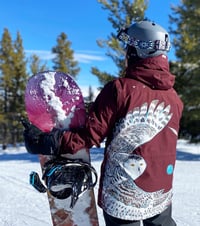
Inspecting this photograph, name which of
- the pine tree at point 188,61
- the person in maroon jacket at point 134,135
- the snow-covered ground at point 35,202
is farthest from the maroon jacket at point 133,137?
the pine tree at point 188,61

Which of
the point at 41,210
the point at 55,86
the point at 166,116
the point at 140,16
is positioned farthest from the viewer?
the point at 140,16

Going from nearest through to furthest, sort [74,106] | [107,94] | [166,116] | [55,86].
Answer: [107,94] → [166,116] → [74,106] → [55,86]

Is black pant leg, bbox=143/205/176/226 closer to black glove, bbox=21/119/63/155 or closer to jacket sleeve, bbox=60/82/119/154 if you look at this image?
jacket sleeve, bbox=60/82/119/154

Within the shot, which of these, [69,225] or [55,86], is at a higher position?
[55,86]

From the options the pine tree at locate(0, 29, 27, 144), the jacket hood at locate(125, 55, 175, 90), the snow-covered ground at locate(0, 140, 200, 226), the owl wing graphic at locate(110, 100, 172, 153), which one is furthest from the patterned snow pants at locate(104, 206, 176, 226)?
the pine tree at locate(0, 29, 27, 144)

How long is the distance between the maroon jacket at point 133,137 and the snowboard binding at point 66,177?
0.79 ft

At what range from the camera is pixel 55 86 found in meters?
2.78

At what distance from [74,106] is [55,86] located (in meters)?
0.32

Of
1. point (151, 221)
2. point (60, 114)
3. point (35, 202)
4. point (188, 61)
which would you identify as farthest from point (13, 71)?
point (151, 221)

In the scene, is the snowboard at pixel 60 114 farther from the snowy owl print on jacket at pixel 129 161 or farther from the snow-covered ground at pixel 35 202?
the snow-covered ground at pixel 35 202

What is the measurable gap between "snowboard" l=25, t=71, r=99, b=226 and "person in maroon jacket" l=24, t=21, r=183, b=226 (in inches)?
13.2

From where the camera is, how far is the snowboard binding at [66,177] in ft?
7.37

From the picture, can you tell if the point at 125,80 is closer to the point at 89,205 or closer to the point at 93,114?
the point at 93,114

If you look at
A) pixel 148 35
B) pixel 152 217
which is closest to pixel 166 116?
pixel 148 35
